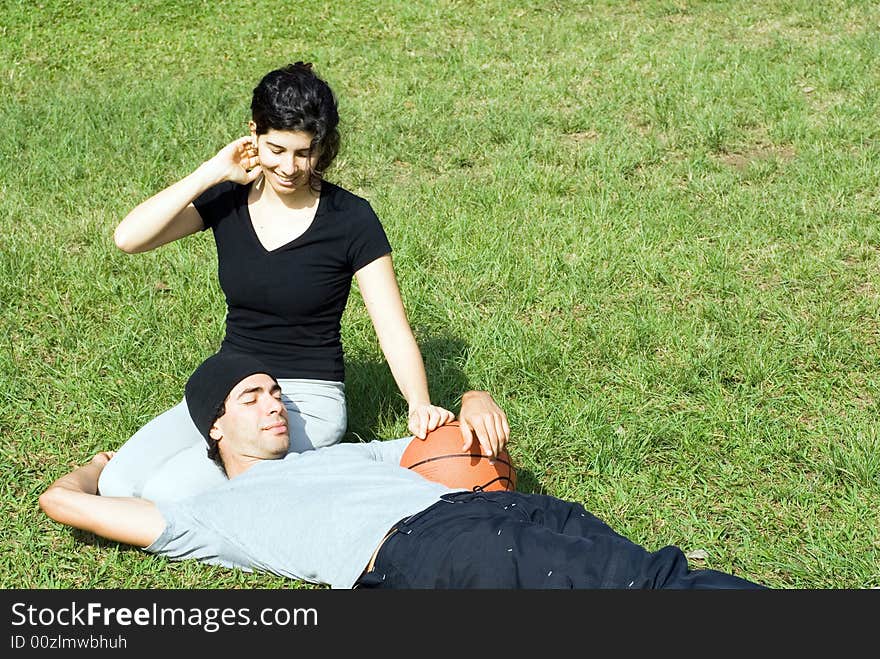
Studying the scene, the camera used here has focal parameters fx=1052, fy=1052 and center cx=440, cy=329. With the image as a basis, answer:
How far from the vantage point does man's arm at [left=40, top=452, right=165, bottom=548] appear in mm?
4750

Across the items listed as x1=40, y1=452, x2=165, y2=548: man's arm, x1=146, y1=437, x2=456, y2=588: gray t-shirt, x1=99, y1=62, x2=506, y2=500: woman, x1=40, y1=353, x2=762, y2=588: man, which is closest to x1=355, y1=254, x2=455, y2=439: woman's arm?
x1=99, y1=62, x2=506, y2=500: woman

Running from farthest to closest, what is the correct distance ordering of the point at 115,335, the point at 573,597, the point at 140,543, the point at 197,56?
1. the point at 197,56
2. the point at 115,335
3. the point at 140,543
4. the point at 573,597

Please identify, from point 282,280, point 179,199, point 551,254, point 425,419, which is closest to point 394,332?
point 425,419

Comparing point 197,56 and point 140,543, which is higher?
point 197,56

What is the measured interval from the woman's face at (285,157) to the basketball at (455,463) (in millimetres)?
1387

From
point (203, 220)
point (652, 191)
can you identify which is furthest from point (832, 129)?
point (203, 220)

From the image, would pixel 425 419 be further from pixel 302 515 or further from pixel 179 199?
pixel 179 199

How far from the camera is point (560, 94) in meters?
11.1

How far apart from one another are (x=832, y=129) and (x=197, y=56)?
7281 mm

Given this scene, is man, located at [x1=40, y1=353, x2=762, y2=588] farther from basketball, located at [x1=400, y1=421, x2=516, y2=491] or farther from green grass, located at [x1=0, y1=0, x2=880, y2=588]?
green grass, located at [x1=0, y1=0, x2=880, y2=588]

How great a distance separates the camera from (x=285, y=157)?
4953 millimetres

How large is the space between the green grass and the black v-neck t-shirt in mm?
801

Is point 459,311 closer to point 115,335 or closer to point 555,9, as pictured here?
point 115,335

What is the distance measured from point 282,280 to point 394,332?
0.61m
